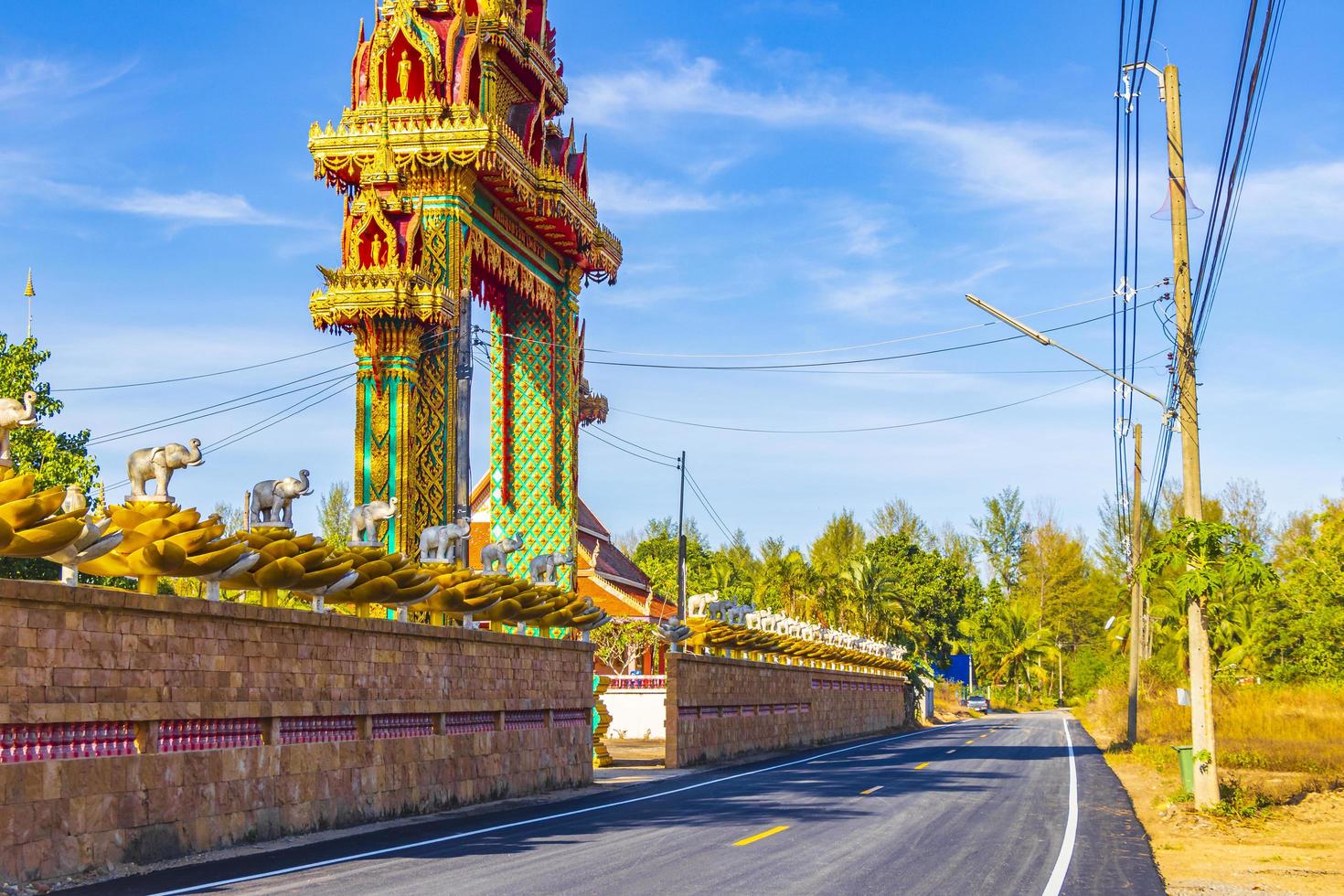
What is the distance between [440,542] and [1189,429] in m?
13.2

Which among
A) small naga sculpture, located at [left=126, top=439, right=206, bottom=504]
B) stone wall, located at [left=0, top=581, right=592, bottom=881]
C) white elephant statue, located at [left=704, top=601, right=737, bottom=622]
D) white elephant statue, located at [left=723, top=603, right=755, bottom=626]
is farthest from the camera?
white elephant statue, located at [left=723, top=603, right=755, bottom=626]

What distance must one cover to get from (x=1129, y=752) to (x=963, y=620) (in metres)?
70.6

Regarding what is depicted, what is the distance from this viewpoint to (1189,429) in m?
22.7

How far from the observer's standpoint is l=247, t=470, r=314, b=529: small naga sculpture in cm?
1872

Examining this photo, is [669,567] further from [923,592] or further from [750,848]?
[750,848]

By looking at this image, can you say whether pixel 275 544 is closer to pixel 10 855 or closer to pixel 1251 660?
pixel 10 855

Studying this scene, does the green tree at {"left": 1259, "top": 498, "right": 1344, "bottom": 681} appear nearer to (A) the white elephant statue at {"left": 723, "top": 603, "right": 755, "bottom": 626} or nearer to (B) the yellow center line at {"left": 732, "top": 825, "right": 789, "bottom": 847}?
(A) the white elephant statue at {"left": 723, "top": 603, "right": 755, "bottom": 626}

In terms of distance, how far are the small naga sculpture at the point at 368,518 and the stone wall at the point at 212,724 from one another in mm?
1991

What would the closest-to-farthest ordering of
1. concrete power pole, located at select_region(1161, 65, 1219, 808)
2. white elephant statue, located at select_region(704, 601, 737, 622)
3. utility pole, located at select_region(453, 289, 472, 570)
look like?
1. concrete power pole, located at select_region(1161, 65, 1219, 808)
2. utility pole, located at select_region(453, 289, 472, 570)
3. white elephant statue, located at select_region(704, 601, 737, 622)

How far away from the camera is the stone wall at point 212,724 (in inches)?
486

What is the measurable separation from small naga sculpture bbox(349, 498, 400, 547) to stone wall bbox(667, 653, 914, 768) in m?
14.3

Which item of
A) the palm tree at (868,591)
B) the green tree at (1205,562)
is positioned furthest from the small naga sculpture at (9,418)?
the palm tree at (868,591)

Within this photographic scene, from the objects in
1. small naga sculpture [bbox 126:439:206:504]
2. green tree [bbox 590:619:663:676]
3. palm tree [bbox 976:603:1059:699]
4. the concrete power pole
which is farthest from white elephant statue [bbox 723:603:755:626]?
palm tree [bbox 976:603:1059:699]

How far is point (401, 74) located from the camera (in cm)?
3375
